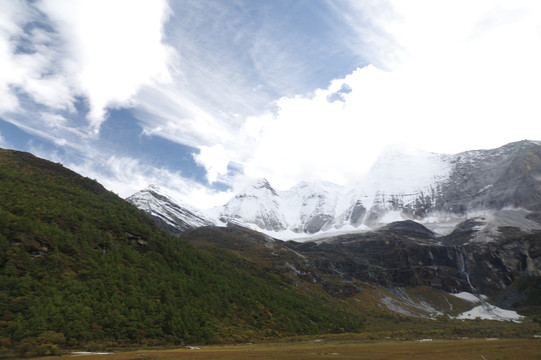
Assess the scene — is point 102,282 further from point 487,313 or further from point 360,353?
point 487,313

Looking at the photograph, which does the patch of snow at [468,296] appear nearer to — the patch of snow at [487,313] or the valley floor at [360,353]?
the patch of snow at [487,313]

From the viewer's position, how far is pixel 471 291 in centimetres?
19188

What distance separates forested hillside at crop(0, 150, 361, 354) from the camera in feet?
127

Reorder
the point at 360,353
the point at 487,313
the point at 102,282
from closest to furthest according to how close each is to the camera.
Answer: the point at 360,353
the point at 102,282
the point at 487,313

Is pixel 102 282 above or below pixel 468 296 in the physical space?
above

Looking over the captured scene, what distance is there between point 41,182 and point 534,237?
24869 cm

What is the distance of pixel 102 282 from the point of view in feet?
161

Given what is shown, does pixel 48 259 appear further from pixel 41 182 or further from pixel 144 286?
pixel 41 182

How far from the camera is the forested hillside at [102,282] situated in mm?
38625

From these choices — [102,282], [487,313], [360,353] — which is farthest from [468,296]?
[102,282]

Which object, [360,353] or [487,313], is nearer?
[360,353]

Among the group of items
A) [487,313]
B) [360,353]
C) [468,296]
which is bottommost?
[487,313]

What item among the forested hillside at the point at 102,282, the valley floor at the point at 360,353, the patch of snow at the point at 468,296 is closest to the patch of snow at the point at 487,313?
the patch of snow at the point at 468,296

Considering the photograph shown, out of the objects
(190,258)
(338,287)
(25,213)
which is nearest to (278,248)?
(338,287)
